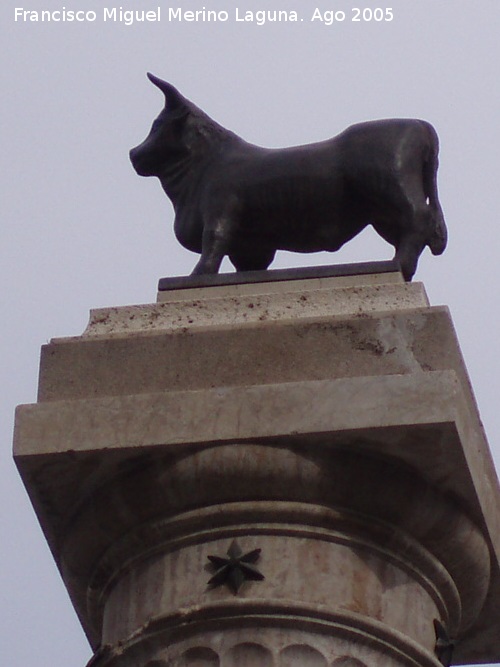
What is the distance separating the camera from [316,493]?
779 cm

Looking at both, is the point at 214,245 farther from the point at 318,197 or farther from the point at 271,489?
the point at 271,489

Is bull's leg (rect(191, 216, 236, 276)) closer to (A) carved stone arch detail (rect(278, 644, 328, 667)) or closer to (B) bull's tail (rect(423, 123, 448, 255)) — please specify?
(B) bull's tail (rect(423, 123, 448, 255))

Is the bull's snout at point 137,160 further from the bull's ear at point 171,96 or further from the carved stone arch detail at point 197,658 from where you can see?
the carved stone arch detail at point 197,658

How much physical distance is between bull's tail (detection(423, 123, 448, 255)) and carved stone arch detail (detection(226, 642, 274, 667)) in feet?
9.34

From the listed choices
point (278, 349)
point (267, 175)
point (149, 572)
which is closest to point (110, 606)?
point (149, 572)

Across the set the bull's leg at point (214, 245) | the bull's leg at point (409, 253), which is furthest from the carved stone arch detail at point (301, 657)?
the bull's leg at point (214, 245)

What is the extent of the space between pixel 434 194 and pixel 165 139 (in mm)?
1583

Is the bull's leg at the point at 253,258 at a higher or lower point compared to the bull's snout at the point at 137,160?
lower

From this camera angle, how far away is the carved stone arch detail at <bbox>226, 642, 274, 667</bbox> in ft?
24.2

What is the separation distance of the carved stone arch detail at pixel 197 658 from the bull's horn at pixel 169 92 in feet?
12.1

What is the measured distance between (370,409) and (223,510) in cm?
79

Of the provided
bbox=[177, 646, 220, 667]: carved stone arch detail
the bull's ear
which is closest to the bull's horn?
the bull's ear

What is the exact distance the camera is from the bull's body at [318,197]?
923 cm

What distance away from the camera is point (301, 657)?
738 cm
